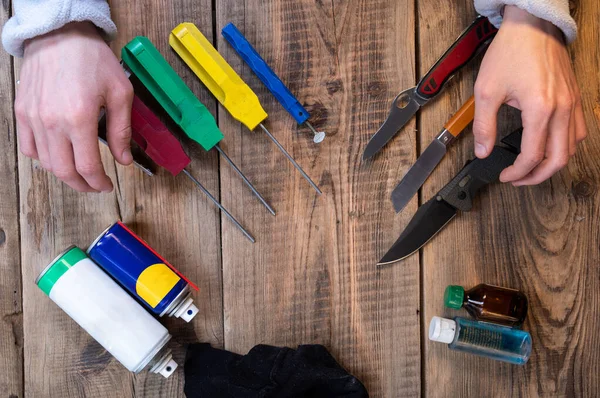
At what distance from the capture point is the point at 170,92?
71cm

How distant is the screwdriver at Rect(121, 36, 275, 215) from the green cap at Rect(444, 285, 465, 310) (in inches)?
15.7

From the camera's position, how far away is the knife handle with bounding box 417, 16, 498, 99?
75 centimetres

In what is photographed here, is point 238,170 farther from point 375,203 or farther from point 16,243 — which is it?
point 16,243

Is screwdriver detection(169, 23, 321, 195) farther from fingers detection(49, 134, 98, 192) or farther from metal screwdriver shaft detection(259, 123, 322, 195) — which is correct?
fingers detection(49, 134, 98, 192)

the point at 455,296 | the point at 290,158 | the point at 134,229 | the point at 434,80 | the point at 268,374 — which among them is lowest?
the point at 268,374

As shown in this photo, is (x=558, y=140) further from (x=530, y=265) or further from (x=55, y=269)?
(x=55, y=269)

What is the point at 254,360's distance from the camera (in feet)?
2.51

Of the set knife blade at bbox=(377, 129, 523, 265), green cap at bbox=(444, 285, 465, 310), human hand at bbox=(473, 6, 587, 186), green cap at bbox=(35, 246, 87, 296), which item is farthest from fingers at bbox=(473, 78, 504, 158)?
green cap at bbox=(35, 246, 87, 296)

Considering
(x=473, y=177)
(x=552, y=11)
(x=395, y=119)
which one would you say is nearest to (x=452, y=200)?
(x=473, y=177)

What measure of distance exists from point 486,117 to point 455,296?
0.88ft

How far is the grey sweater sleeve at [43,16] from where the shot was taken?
59 cm

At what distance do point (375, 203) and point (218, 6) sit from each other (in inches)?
14.7

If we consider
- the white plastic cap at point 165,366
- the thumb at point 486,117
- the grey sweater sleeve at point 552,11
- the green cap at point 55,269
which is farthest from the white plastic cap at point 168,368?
the grey sweater sleeve at point 552,11

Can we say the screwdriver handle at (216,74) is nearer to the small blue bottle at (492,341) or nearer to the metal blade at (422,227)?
the metal blade at (422,227)
